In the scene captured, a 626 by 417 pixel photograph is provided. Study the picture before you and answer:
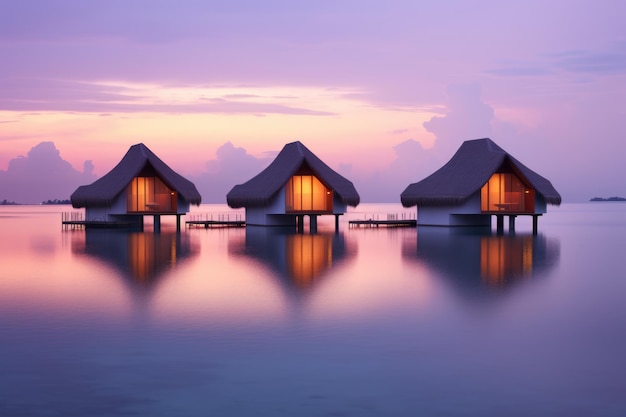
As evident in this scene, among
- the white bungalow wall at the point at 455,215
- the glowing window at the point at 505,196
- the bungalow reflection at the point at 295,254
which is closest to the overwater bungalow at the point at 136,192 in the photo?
the bungalow reflection at the point at 295,254

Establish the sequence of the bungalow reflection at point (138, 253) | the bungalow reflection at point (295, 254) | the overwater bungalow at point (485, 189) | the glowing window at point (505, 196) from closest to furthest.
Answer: the bungalow reflection at point (295, 254), the bungalow reflection at point (138, 253), the overwater bungalow at point (485, 189), the glowing window at point (505, 196)

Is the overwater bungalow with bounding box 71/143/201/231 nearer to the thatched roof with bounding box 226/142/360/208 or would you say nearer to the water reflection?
the thatched roof with bounding box 226/142/360/208

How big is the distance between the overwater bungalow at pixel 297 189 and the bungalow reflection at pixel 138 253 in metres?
9.21

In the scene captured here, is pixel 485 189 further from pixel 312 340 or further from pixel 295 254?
pixel 312 340

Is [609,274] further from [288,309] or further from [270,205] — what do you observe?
[270,205]

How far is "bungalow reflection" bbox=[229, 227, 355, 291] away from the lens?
18.6 m

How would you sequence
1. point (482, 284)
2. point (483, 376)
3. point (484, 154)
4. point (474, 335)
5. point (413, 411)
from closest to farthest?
point (413, 411)
point (483, 376)
point (474, 335)
point (482, 284)
point (484, 154)

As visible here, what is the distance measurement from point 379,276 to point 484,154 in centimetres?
2607

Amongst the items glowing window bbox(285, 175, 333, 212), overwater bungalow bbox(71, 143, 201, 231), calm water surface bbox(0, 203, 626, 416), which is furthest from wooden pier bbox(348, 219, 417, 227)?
calm water surface bbox(0, 203, 626, 416)

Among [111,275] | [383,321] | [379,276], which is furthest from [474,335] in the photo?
[111,275]

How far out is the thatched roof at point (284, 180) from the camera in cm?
4262

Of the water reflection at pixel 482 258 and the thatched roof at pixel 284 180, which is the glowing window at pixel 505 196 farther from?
the thatched roof at pixel 284 180

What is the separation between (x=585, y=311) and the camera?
13547mm

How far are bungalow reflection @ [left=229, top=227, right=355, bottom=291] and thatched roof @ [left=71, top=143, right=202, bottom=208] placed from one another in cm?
869
